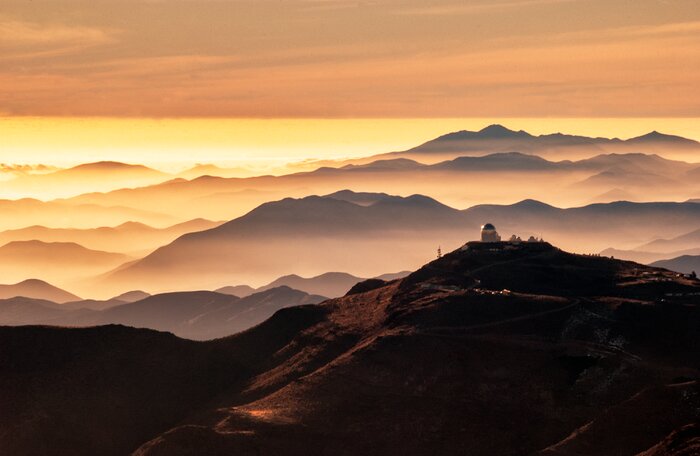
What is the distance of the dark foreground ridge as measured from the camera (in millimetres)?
158125

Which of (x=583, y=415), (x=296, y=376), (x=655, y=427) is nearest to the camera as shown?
(x=655, y=427)

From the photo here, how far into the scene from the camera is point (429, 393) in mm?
175250

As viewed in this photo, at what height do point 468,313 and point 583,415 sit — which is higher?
point 468,313

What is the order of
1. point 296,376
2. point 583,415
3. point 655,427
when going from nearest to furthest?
point 655,427, point 583,415, point 296,376

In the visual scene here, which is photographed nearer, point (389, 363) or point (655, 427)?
point (655, 427)

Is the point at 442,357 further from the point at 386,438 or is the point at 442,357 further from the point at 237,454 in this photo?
the point at 237,454

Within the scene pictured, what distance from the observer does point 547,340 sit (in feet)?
607

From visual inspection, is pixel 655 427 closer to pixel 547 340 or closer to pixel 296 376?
pixel 547 340

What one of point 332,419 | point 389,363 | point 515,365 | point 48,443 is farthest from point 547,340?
point 48,443

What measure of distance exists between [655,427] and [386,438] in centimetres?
3373

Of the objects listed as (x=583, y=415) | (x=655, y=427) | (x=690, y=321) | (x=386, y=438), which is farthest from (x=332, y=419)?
(x=690, y=321)

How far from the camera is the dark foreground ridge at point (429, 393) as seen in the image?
519ft

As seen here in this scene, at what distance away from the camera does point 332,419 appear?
170125 mm

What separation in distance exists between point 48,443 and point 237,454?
3480 centimetres
